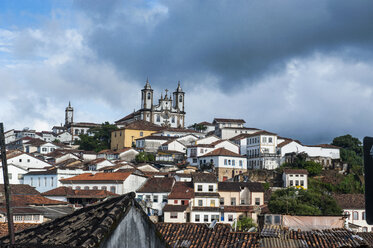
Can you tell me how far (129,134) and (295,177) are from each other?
4575 cm

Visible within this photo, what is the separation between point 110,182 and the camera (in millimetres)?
68875

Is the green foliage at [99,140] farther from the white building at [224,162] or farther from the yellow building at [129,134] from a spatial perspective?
the white building at [224,162]

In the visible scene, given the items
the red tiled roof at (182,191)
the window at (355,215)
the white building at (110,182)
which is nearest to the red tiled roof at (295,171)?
the window at (355,215)

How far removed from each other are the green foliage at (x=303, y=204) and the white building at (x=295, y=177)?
47.8 ft

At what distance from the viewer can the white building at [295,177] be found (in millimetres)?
79500

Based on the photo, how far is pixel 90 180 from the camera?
70.3 meters

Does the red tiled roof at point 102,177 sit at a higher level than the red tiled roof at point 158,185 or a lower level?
higher

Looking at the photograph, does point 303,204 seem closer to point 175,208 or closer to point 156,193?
point 175,208

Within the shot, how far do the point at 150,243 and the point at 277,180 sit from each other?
251ft

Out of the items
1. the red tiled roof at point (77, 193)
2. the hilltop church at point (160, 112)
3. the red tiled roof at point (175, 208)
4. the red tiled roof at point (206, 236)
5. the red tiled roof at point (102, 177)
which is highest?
the hilltop church at point (160, 112)

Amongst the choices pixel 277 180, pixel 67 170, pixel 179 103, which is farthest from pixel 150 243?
pixel 179 103

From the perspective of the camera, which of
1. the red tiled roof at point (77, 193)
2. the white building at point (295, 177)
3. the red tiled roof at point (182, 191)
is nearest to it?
the red tiled roof at point (182, 191)

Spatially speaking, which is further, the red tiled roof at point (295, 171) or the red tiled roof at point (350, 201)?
the red tiled roof at point (295, 171)

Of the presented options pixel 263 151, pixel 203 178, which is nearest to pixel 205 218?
pixel 203 178
